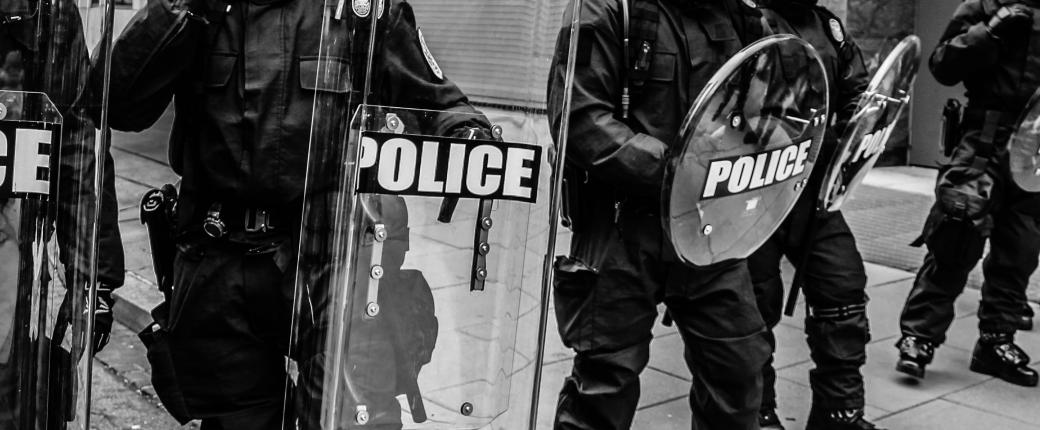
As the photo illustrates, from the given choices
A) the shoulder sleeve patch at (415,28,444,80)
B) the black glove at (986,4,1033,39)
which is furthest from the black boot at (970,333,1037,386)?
the shoulder sleeve patch at (415,28,444,80)

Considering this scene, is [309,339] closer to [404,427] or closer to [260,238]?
[404,427]

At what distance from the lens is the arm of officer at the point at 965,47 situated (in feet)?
16.8

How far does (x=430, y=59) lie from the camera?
173 cm

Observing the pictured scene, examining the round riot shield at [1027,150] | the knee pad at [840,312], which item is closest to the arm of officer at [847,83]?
the knee pad at [840,312]

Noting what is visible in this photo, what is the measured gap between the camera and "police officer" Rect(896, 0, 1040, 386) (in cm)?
515

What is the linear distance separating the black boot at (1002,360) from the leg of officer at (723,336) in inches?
100

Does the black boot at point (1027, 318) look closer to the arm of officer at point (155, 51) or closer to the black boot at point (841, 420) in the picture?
the black boot at point (841, 420)

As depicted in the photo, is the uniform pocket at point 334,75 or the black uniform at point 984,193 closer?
the uniform pocket at point 334,75

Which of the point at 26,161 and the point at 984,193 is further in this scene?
the point at 984,193

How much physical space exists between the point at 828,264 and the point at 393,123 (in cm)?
300

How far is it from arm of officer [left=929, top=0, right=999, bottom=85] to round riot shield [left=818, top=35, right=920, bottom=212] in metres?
0.98

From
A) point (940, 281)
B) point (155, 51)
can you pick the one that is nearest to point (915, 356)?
point (940, 281)

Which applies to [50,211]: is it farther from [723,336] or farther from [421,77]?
→ [723,336]

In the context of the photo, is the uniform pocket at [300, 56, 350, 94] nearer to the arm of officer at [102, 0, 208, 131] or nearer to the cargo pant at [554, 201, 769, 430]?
the arm of officer at [102, 0, 208, 131]
